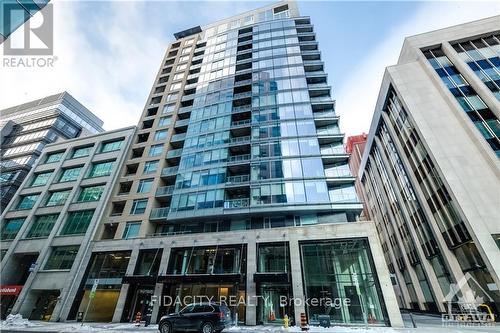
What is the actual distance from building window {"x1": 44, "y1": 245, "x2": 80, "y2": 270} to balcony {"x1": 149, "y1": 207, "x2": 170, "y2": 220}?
9.25 meters

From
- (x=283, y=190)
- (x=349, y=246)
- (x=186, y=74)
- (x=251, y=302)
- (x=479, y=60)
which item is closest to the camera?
(x=251, y=302)

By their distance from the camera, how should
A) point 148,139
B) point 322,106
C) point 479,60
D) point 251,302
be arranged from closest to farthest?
point 251,302
point 479,60
point 322,106
point 148,139

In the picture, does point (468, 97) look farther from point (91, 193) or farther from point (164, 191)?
point (91, 193)

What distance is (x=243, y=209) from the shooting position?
25938 millimetres

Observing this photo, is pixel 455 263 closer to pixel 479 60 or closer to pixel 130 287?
pixel 479 60

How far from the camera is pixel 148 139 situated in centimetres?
3703

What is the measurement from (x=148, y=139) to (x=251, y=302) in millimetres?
28548

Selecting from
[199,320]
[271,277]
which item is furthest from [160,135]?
[199,320]

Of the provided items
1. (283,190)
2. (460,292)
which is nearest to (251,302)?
(283,190)

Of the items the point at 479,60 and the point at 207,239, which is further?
the point at 479,60

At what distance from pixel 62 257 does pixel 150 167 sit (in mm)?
14624

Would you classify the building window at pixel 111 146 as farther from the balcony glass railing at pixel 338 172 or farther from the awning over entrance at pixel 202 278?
the balcony glass railing at pixel 338 172

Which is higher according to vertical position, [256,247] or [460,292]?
[256,247]

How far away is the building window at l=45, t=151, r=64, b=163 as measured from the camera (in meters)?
38.4
